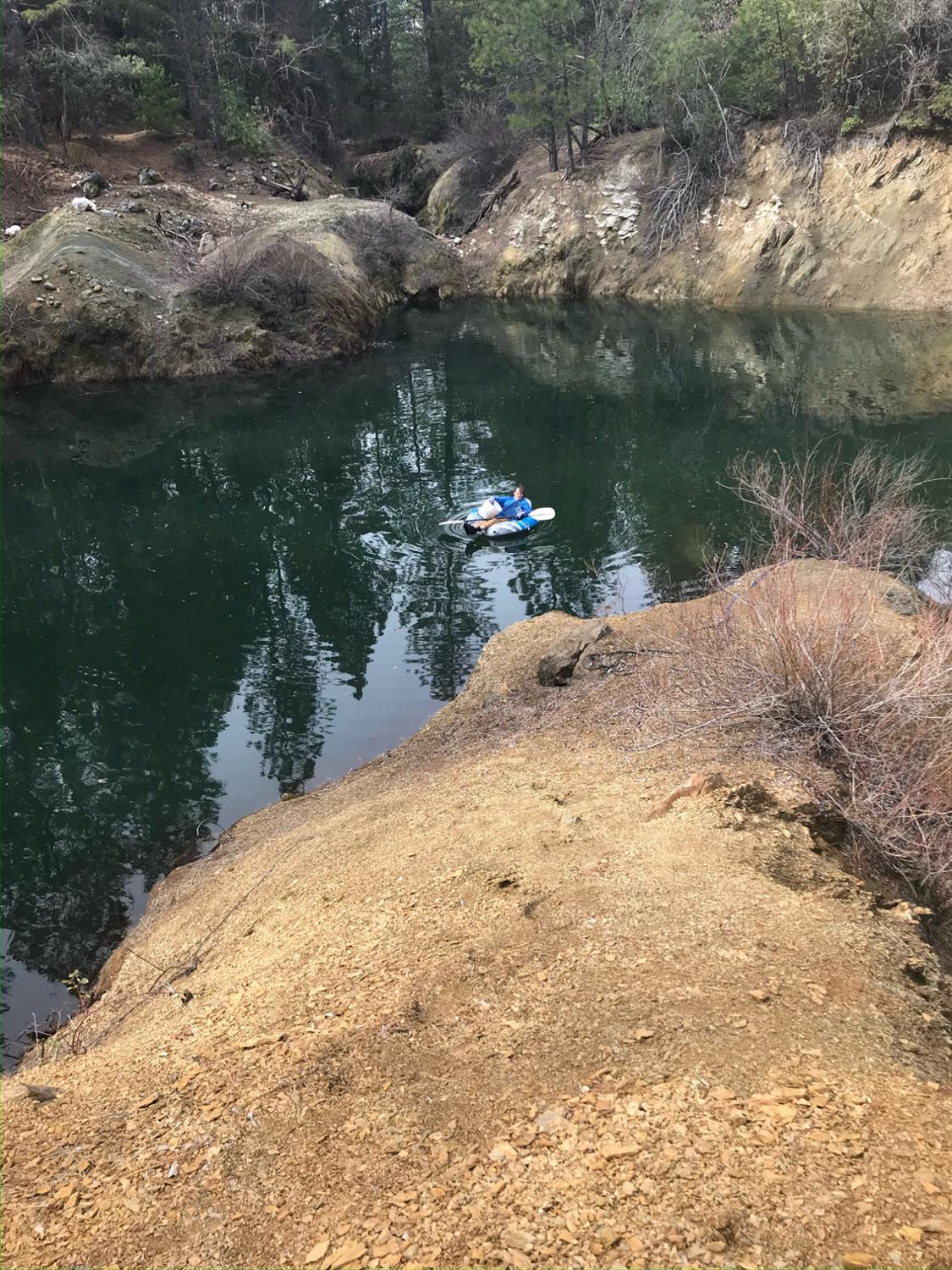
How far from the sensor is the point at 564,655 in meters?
10.6

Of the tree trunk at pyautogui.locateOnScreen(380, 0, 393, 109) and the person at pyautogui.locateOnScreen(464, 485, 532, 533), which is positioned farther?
the tree trunk at pyautogui.locateOnScreen(380, 0, 393, 109)

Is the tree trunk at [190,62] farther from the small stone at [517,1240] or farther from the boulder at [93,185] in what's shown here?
the small stone at [517,1240]

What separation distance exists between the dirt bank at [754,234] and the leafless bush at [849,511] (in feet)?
51.5

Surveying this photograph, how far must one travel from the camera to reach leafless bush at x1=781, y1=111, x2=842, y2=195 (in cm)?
3188

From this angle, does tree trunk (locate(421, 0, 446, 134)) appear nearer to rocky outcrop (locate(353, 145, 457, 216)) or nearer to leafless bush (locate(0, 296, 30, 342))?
rocky outcrop (locate(353, 145, 457, 216))

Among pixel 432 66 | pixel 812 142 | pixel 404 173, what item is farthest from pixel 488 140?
pixel 812 142

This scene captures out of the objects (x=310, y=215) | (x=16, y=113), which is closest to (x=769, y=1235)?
(x=310, y=215)

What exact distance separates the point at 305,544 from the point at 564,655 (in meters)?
7.51

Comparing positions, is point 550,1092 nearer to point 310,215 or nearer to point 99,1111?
point 99,1111

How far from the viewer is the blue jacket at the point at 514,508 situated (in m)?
16.2

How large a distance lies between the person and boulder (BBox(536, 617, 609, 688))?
5.41 metres

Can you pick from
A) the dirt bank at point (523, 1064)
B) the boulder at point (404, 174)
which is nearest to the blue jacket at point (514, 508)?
the dirt bank at point (523, 1064)

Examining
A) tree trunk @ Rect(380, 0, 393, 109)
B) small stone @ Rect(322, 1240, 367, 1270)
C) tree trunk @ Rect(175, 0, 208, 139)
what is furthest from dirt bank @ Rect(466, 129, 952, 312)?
small stone @ Rect(322, 1240, 367, 1270)

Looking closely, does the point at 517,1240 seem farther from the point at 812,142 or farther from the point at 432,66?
the point at 432,66
